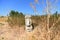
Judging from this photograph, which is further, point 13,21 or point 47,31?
point 13,21

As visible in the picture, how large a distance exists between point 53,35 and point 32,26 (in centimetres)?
520

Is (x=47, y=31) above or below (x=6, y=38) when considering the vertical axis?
above

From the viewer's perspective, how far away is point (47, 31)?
6016mm

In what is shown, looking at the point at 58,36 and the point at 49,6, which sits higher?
the point at 49,6

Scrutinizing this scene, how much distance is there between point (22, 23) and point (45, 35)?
293 inches

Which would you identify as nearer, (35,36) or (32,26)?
(35,36)

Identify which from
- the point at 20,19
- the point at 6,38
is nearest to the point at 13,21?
the point at 20,19

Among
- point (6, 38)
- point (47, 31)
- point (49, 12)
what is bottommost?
point (6, 38)

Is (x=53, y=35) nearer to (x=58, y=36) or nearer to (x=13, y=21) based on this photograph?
(x=58, y=36)

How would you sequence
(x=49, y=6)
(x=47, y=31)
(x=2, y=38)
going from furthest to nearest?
(x=2, y=38)
(x=47, y=31)
(x=49, y=6)

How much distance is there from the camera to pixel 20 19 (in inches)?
544

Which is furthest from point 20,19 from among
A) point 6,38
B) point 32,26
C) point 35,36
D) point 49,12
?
point 49,12

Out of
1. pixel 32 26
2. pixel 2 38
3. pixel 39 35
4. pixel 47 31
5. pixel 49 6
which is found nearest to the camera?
pixel 49 6

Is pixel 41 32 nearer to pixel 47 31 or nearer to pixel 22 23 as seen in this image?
pixel 47 31
